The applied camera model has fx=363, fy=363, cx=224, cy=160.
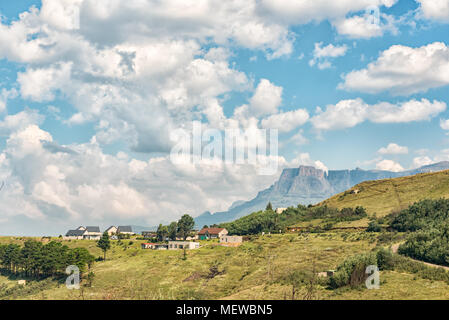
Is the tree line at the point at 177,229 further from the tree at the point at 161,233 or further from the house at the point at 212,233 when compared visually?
the house at the point at 212,233

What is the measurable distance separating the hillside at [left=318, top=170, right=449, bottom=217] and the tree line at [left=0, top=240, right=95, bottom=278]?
100 m

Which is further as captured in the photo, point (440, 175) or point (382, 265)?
point (440, 175)

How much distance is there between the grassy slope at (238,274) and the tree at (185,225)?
1389 inches

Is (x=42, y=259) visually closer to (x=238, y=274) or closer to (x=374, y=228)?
(x=238, y=274)

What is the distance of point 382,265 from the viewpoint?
4881 centimetres

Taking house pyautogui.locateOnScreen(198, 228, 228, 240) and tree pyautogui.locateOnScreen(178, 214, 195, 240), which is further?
house pyautogui.locateOnScreen(198, 228, 228, 240)

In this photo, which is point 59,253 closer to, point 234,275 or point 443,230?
point 234,275

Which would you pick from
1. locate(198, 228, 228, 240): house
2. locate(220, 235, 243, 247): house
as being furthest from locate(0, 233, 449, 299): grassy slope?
locate(198, 228, 228, 240): house

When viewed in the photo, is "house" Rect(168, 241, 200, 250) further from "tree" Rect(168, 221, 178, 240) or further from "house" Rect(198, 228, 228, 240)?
"house" Rect(198, 228, 228, 240)

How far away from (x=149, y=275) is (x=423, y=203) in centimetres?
8247

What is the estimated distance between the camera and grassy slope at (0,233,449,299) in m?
40.7

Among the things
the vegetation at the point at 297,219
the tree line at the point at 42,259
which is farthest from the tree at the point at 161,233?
the tree line at the point at 42,259
